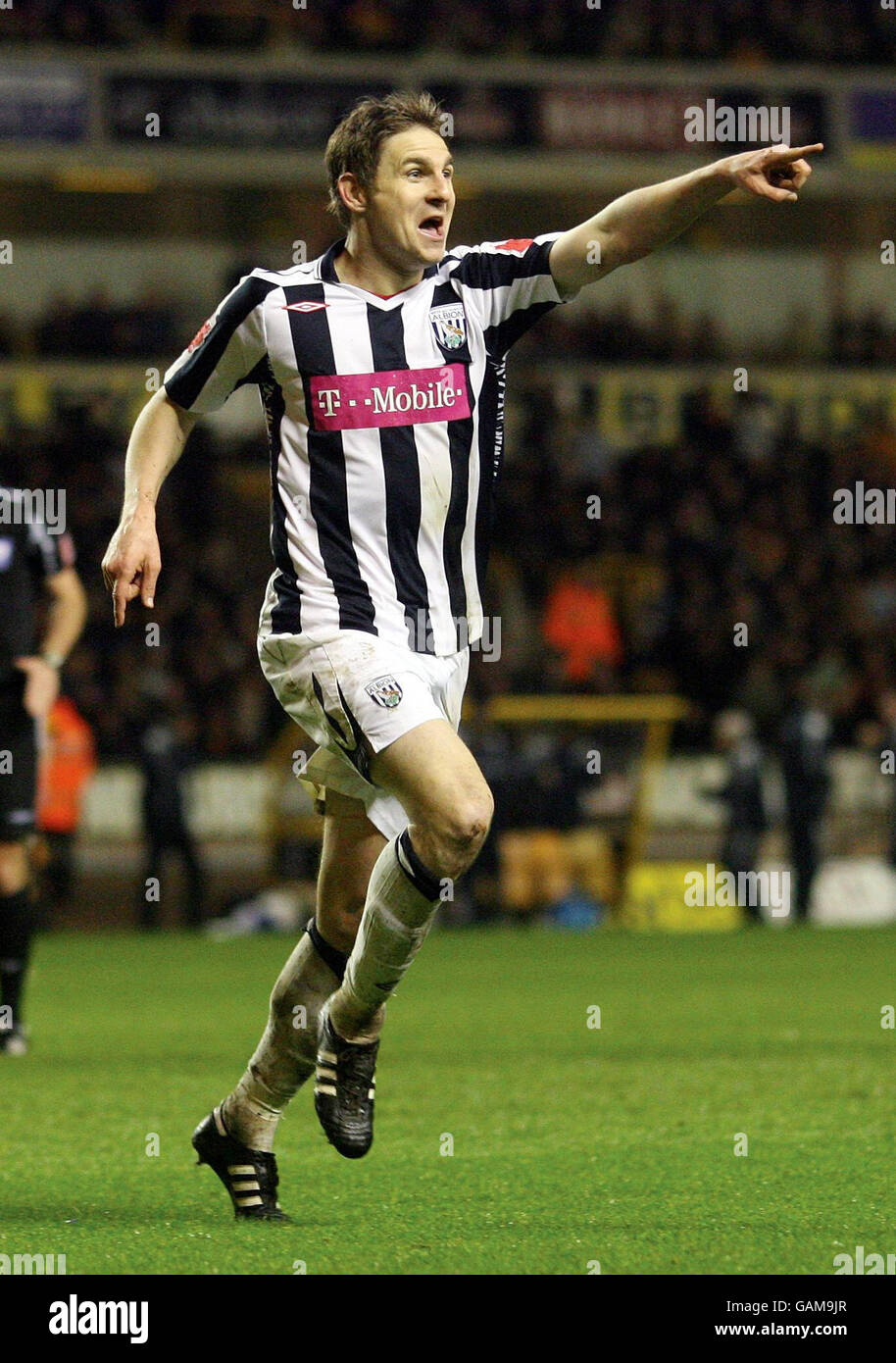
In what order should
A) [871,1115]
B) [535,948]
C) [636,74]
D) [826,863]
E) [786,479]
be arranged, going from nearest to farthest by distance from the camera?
[871,1115] < [535,948] < [826,863] < [636,74] < [786,479]

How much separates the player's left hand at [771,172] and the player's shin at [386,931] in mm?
1463

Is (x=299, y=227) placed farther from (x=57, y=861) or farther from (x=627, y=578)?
(x=57, y=861)

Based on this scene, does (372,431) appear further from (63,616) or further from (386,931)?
(63,616)

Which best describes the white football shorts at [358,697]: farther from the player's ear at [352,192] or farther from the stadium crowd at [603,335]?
the stadium crowd at [603,335]

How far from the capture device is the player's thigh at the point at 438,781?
4195mm

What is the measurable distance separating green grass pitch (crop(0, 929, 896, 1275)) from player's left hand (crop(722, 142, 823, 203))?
2.07 metres

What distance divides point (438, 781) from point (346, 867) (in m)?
0.54

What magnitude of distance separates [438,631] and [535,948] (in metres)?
9.25

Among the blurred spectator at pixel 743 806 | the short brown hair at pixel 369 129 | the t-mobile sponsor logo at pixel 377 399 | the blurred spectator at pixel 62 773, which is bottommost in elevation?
the blurred spectator at pixel 743 806

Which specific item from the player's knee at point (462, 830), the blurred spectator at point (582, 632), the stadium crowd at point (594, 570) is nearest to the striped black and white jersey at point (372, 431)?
the player's knee at point (462, 830)

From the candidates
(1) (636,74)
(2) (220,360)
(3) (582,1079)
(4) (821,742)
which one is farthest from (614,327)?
(2) (220,360)

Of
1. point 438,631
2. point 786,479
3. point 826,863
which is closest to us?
point 438,631

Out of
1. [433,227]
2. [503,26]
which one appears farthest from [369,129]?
[503,26]

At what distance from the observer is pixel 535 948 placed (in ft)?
44.9
